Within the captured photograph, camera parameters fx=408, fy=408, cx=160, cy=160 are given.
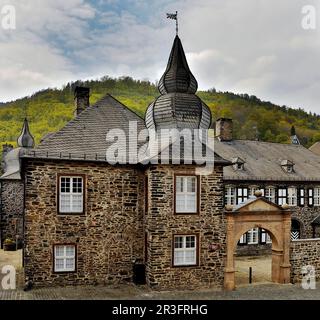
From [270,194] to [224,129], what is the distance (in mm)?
5932

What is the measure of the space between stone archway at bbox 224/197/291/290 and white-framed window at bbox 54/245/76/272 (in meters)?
5.93

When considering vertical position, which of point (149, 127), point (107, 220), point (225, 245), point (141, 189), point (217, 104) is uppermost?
point (217, 104)

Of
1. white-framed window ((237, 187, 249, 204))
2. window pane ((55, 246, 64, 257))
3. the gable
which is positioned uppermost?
white-framed window ((237, 187, 249, 204))

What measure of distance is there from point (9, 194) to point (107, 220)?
52.0ft

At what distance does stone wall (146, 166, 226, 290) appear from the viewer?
15.2 metres

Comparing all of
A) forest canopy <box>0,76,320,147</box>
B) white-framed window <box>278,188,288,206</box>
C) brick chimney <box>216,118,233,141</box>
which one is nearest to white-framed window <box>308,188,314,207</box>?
white-framed window <box>278,188,288,206</box>

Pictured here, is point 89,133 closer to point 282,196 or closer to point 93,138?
point 93,138

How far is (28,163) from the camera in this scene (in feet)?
48.6

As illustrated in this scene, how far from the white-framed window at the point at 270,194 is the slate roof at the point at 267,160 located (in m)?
0.68

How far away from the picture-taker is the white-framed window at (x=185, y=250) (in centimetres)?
1547

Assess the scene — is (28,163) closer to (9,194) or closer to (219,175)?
(219,175)

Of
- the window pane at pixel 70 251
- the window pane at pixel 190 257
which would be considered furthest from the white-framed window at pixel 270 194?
the window pane at pixel 70 251

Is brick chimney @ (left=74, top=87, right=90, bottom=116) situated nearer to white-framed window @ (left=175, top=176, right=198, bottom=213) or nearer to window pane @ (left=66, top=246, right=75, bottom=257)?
white-framed window @ (left=175, top=176, right=198, bottom=213)

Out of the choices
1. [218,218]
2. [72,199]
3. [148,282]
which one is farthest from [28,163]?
[218,218]
